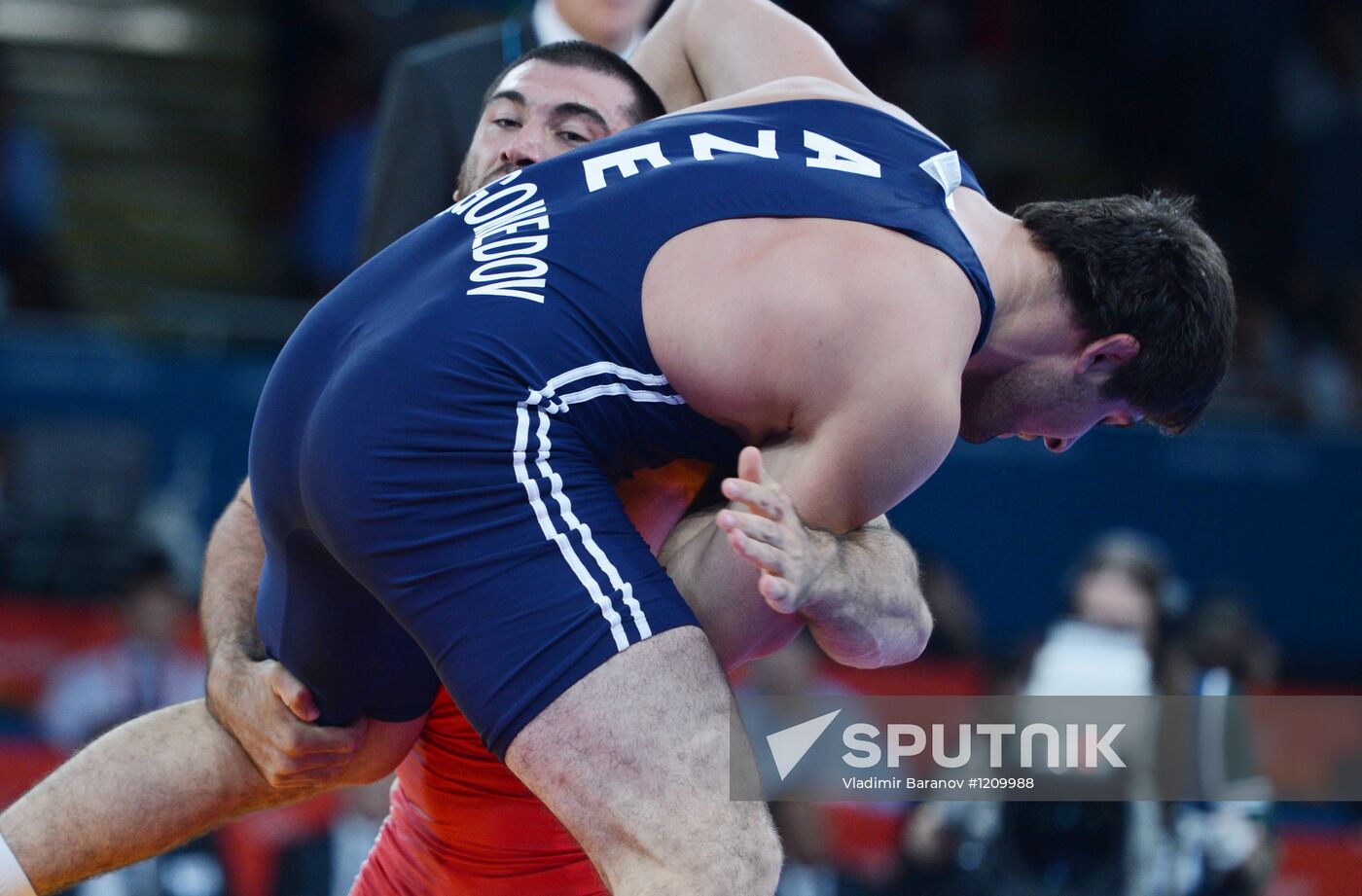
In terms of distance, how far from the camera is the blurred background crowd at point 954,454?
5434mm

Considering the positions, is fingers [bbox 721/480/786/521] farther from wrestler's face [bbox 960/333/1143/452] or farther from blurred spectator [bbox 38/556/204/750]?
blurred spectator [bbox 38/556/204/750]

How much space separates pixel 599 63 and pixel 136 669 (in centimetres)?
368

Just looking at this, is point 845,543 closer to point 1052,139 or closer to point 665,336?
point 665,336

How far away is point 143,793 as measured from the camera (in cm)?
292

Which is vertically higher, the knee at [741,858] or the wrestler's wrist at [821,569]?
the wrestler's wrist at [821,569]

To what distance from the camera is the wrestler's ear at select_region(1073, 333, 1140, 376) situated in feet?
9.24

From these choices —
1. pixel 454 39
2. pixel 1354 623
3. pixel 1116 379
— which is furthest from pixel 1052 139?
pixel 1116 379

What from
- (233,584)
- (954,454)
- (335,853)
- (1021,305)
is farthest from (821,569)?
(954,454)

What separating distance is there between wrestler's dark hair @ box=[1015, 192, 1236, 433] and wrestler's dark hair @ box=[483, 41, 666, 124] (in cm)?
68

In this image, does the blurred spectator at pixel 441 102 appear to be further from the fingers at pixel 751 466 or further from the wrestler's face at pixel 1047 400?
the fingers at pixel 751 466

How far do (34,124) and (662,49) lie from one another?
23.0ft

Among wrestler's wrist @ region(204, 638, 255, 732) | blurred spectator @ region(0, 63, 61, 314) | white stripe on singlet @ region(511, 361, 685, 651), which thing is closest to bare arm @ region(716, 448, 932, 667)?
white stripe on singlet @ region(511, 361, 685, 651)

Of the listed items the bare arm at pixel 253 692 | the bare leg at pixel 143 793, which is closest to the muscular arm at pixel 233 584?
the bare arm at pixel 253 692

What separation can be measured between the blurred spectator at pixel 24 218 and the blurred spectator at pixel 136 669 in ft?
5.77
